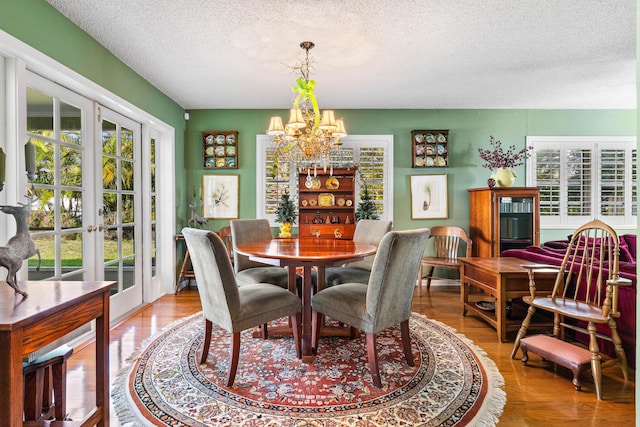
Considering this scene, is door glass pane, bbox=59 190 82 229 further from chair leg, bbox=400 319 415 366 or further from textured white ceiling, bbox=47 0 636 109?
chair leg, bbox=400 319 415 366

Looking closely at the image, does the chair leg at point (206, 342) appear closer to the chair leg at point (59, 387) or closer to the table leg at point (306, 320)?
the table leg at point (306, 320)

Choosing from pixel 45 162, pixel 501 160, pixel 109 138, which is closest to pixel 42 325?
pixel 45 162

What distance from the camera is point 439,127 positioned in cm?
467

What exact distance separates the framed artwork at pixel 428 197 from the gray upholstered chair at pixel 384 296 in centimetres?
265

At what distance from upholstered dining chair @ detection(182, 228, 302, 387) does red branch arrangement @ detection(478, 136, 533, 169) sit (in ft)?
11.3

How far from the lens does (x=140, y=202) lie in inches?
142

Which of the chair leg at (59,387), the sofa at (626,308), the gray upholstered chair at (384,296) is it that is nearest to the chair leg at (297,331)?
the gray upholstered chair at (384,296)

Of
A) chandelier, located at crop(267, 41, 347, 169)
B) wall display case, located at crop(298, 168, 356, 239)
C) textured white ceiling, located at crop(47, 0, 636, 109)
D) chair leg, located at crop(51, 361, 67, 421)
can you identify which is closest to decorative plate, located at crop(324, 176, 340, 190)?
wall display case, located at crop(298, 168, 356, 239)

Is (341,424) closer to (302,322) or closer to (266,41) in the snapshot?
(302,322)

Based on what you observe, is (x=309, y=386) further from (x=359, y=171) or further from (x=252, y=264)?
(x=359, y=171)

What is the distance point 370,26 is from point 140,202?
292 cm

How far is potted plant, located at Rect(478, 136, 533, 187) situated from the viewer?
163 inches

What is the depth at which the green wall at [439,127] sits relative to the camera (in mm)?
4641

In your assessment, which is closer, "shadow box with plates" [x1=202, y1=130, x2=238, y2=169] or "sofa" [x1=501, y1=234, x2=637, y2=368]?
"sofa" [x1=501, y1=234, x2=637, y2=368]
